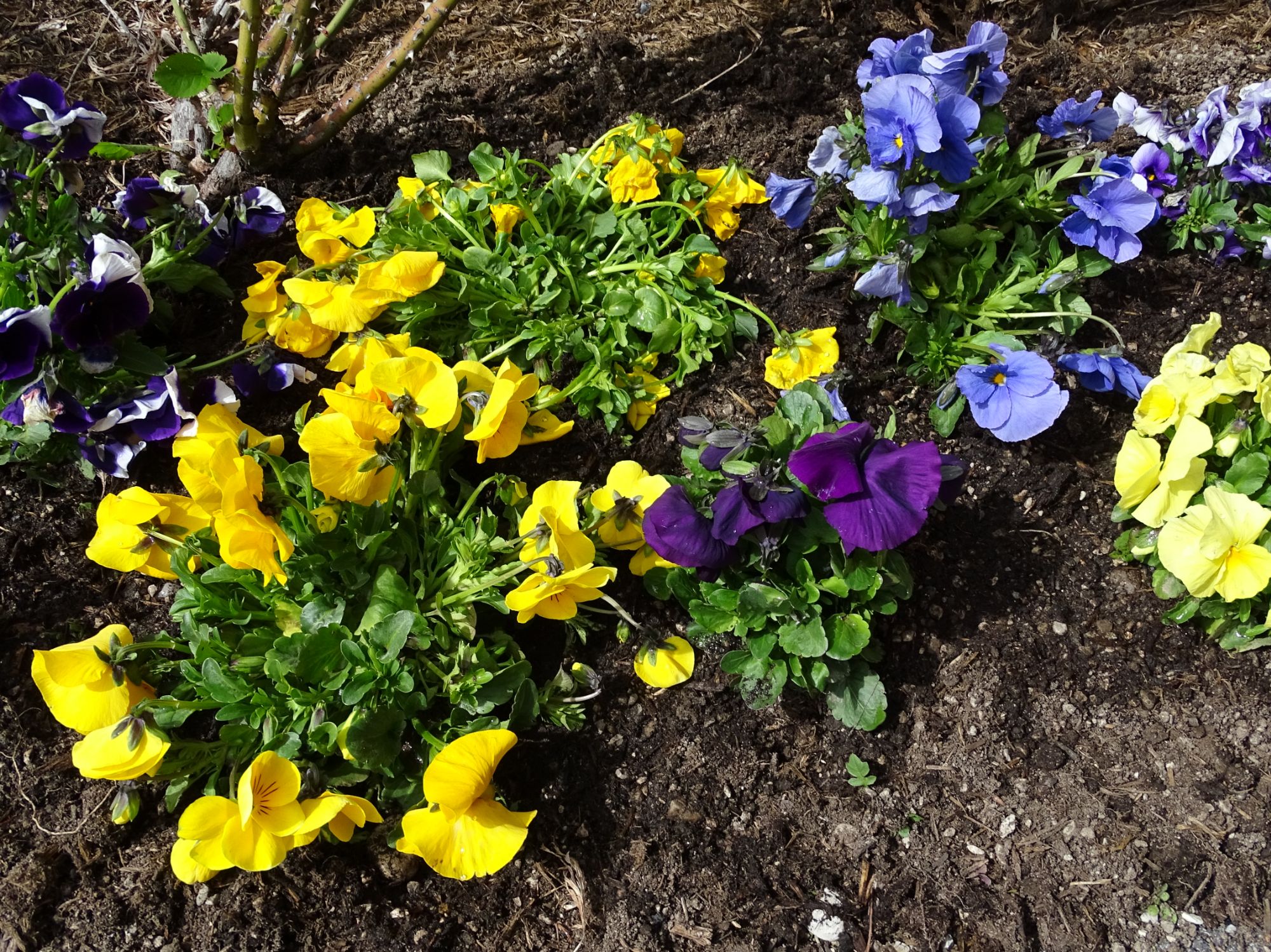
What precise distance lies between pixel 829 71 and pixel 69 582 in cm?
268

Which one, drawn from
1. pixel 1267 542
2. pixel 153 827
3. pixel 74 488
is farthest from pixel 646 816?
pixel 74 488

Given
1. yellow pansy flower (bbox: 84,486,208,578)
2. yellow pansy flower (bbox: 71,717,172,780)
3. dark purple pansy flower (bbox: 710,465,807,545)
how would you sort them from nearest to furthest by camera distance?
yellow pansy flower (bbox: 71,717,172,780) → dark purple pansy flower (bbox: 710,465,807,545) → yellow pansy flower (bbox: 84,486,208,578)

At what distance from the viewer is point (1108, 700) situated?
2.18m

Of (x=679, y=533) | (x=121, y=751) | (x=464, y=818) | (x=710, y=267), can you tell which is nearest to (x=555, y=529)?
(x=679, y=533)

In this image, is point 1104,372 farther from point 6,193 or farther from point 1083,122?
point 6,193

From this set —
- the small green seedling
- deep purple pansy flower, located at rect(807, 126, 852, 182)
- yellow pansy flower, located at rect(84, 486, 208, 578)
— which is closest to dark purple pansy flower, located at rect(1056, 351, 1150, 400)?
deep purple pansy flower, located at rect(807, 126, 852, 182)

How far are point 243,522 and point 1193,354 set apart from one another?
6.96 ft

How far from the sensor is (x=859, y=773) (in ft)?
6.86

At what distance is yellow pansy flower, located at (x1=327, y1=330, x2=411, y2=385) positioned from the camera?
2.06m

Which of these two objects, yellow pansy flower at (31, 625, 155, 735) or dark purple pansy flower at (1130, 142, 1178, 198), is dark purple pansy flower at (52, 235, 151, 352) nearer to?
yellow pansy flower at (31, 625, 155, 735)

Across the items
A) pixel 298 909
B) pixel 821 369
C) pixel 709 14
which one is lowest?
pixel 298 909

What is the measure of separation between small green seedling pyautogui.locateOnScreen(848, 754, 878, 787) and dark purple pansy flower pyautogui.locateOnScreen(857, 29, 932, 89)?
Answer: 5.22ft

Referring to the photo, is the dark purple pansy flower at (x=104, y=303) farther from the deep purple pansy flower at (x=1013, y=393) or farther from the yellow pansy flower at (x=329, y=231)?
the deep purple pansy flower at (x=1013, y=393)

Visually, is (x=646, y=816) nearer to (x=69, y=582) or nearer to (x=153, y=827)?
(x=153, y=827)
